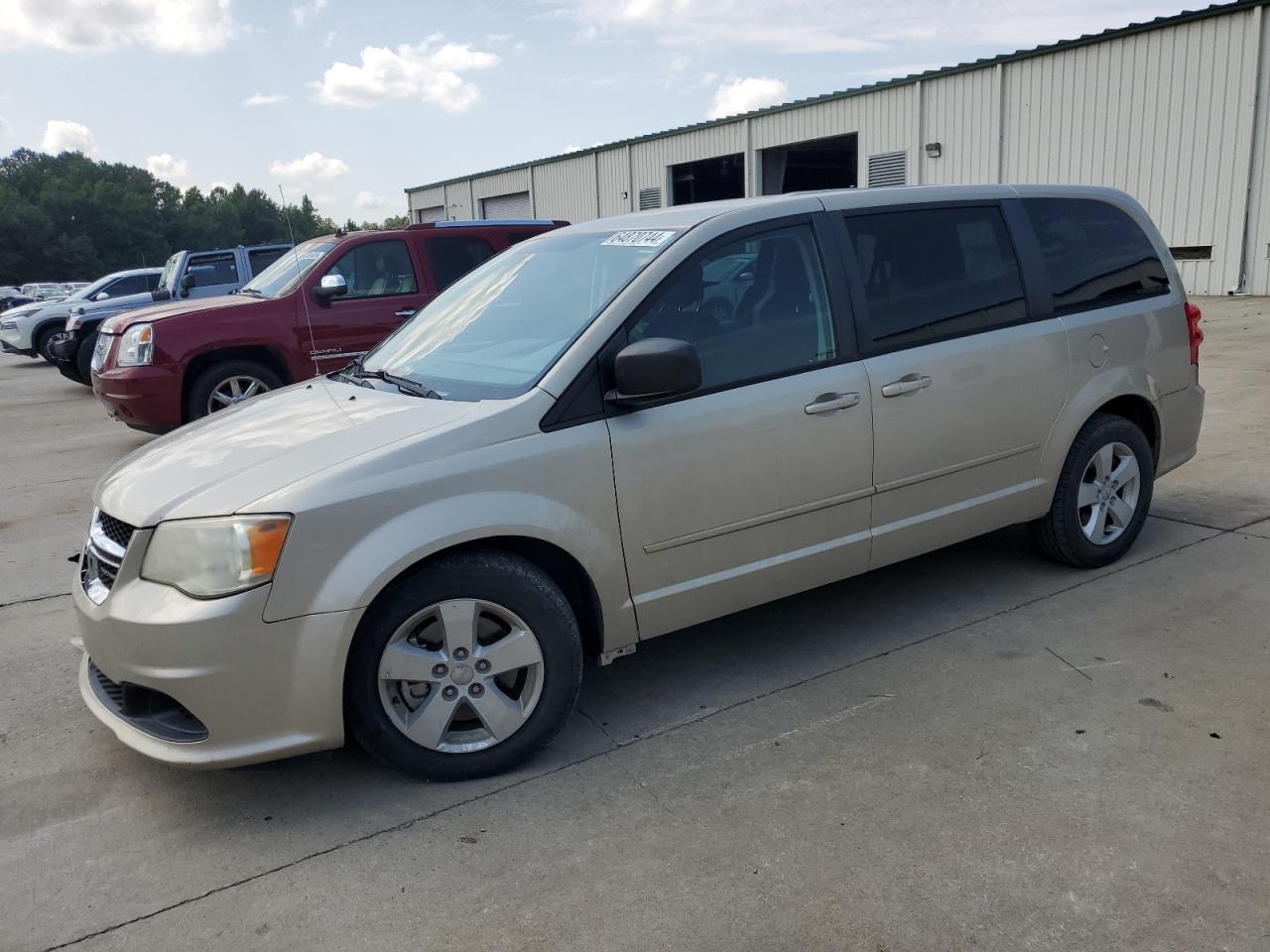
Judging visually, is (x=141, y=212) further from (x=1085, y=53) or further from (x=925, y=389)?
(x=925, y=389)

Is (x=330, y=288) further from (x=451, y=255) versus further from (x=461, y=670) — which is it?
(x=461, y=670)

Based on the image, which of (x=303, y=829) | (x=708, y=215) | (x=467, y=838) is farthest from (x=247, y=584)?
(x=708, y=215)

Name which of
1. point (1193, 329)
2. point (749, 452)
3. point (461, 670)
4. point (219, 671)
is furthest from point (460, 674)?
point (1193, 329)

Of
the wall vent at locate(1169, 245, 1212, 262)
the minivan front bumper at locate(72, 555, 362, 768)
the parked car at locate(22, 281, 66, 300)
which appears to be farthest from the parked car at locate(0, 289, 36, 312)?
the minivan front bumper at locate(72, 555, 362, 768)

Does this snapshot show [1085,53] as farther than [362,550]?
Yes

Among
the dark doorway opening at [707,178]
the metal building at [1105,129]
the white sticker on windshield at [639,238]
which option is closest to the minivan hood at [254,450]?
the white sticker on windshield at [639,238]

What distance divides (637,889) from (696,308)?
6.34 ft

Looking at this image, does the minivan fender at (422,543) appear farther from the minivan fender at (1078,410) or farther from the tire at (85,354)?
the tire at (85,354)

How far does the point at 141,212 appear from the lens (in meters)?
79.6

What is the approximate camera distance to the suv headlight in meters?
8.45

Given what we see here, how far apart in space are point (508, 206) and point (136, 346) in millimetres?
30633

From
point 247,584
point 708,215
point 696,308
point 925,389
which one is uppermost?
point 708,215

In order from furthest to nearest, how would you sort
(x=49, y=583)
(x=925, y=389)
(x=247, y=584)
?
1. (x=49, y=583)
2. (x=925, y=389)
3. (x=247, y=584)

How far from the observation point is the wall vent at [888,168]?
909 inches
